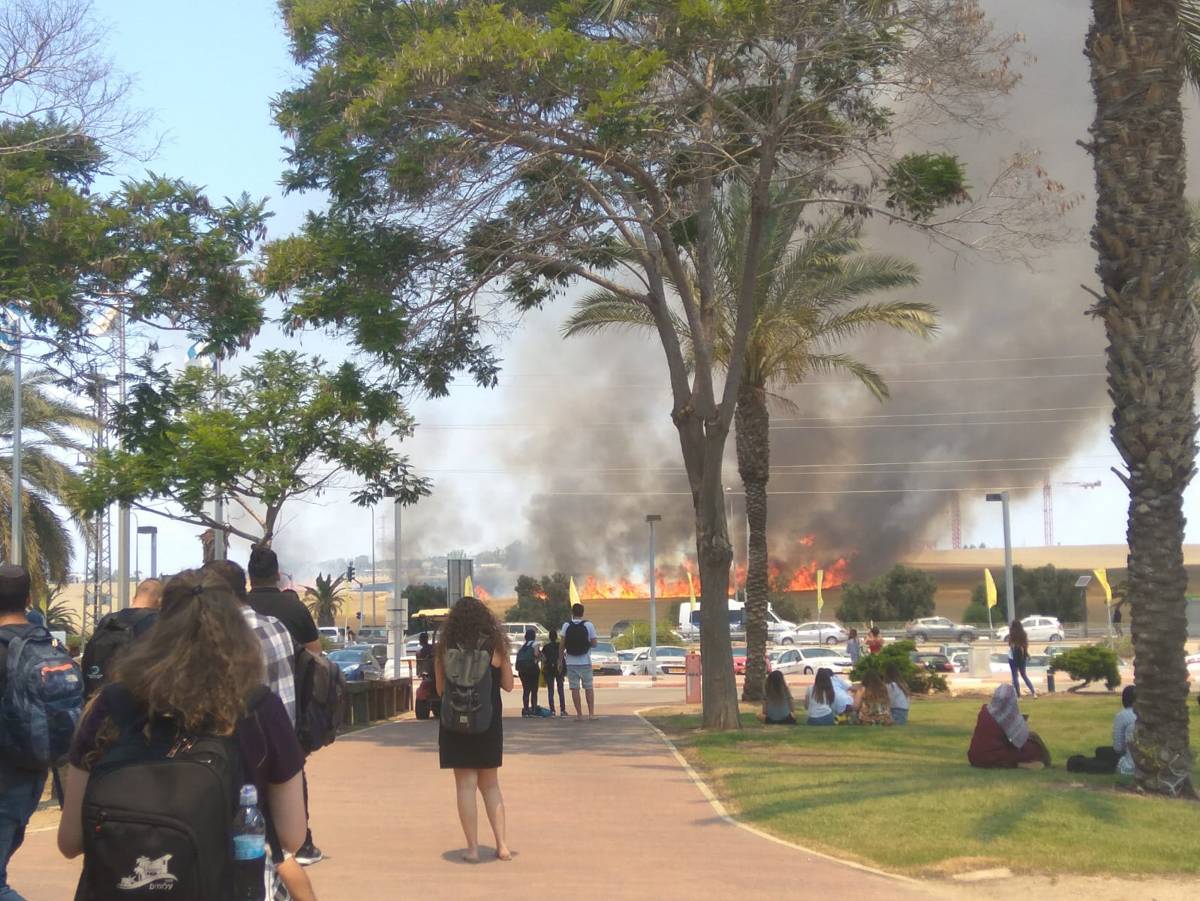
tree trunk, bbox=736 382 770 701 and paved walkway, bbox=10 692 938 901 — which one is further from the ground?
tree trunk, bbox=736 382 770 701

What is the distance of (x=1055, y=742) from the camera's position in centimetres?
1502

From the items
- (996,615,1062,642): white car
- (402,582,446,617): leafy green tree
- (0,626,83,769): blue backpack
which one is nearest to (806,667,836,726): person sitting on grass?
(0,626,83,769): blue backpack

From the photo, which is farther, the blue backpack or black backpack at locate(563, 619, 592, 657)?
black backpack at locate(563, 619, 592, 657)

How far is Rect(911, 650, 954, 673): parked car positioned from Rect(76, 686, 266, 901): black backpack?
23991 millimetres

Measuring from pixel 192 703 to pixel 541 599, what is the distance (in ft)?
260

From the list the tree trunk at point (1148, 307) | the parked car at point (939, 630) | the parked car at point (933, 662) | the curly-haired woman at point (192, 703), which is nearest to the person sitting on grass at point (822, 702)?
the tree trunk at point (1148, 307)

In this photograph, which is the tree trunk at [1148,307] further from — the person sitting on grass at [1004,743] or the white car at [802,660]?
the white car at [802,660]

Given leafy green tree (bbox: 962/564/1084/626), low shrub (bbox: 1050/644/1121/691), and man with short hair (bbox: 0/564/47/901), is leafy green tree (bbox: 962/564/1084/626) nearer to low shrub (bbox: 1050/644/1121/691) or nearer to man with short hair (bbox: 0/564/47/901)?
low shrub (bbox: 1050/644/1121/691)

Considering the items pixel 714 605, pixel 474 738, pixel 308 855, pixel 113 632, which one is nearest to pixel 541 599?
pixel 714 605

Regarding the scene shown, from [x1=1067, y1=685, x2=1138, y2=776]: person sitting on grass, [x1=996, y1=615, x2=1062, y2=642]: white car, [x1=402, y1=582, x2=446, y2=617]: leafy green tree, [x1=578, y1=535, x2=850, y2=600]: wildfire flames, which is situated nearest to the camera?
[x1=1067, y1=685, x2=1138, y2=776]: person sitting on grass

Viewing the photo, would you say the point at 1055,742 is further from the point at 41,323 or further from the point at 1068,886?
the point at 41,323

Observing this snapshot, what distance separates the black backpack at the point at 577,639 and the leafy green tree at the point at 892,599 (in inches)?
2122

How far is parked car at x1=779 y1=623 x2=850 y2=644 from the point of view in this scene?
181ft

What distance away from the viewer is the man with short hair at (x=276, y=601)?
6059 mm
